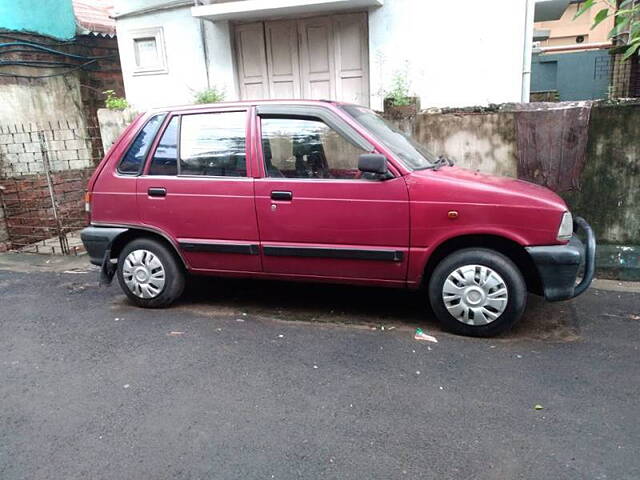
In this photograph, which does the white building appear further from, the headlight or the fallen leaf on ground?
the fallen leaf on ground

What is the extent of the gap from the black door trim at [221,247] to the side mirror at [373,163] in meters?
1.20

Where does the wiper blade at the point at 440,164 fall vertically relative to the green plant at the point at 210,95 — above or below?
below

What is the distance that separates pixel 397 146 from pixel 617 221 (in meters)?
3.04

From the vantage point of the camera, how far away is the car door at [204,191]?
4.20 m

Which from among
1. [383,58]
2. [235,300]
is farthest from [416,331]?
[383,58]

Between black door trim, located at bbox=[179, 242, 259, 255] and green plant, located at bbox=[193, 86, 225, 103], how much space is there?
12.1 ft

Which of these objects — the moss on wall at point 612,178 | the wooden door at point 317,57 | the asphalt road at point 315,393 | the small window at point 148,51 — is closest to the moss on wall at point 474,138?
the moss on wall at point 612,178

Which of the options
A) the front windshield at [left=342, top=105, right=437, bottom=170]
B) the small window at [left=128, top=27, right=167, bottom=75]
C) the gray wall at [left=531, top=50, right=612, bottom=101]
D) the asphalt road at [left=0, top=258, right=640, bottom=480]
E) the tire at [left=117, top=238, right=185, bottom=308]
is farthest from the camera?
the gray wall at [left=531, top=50, right=612, bottom=101]

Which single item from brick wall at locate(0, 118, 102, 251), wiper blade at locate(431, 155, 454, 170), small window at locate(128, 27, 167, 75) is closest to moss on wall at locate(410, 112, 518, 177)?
wiper blade at locate(431, 155, 454, 170)

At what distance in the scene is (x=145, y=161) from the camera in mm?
4457

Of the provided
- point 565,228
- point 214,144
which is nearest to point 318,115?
point 214,144

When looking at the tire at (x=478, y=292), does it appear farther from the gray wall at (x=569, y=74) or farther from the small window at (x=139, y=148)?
the gray wall at (x=569, y=74)

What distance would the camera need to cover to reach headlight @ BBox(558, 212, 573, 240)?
3609 millimetres

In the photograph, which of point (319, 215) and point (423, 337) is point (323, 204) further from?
point (423, 337)
